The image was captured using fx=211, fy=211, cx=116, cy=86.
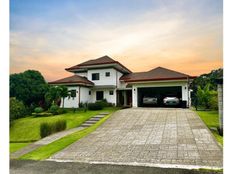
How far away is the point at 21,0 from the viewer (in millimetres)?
2904

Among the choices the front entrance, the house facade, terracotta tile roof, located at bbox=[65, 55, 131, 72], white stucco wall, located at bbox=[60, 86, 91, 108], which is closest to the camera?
the house facade

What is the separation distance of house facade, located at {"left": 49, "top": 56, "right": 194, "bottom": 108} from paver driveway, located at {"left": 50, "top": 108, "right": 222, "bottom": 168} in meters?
5.17

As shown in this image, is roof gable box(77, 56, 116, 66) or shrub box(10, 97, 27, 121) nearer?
shrub box(10, 97, 27, 121)

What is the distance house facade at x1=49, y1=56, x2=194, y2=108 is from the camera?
1268 cm

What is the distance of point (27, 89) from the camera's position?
55.9 ft

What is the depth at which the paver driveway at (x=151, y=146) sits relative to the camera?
3.96 m

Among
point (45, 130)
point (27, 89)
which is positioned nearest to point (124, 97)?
point (27, 89)

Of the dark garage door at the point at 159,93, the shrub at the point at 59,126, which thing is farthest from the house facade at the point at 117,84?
the shrub at the point at 59,126

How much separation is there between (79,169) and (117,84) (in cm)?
1168

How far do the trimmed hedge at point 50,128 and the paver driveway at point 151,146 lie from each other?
5.50 feet

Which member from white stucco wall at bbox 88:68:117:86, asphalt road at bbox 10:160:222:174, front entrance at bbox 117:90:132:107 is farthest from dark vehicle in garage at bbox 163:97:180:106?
asphalt road at bbox 10:160:222:174

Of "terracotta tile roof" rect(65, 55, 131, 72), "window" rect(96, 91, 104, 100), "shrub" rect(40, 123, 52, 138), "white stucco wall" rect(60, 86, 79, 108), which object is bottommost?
"shrub" rect(40, 123, 52, 138)

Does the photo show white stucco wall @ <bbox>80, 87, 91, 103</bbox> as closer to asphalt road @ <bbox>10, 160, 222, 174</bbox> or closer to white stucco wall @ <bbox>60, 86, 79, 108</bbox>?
white stucco wall @ <bbox>60, 86, 79, 108</bbox>
